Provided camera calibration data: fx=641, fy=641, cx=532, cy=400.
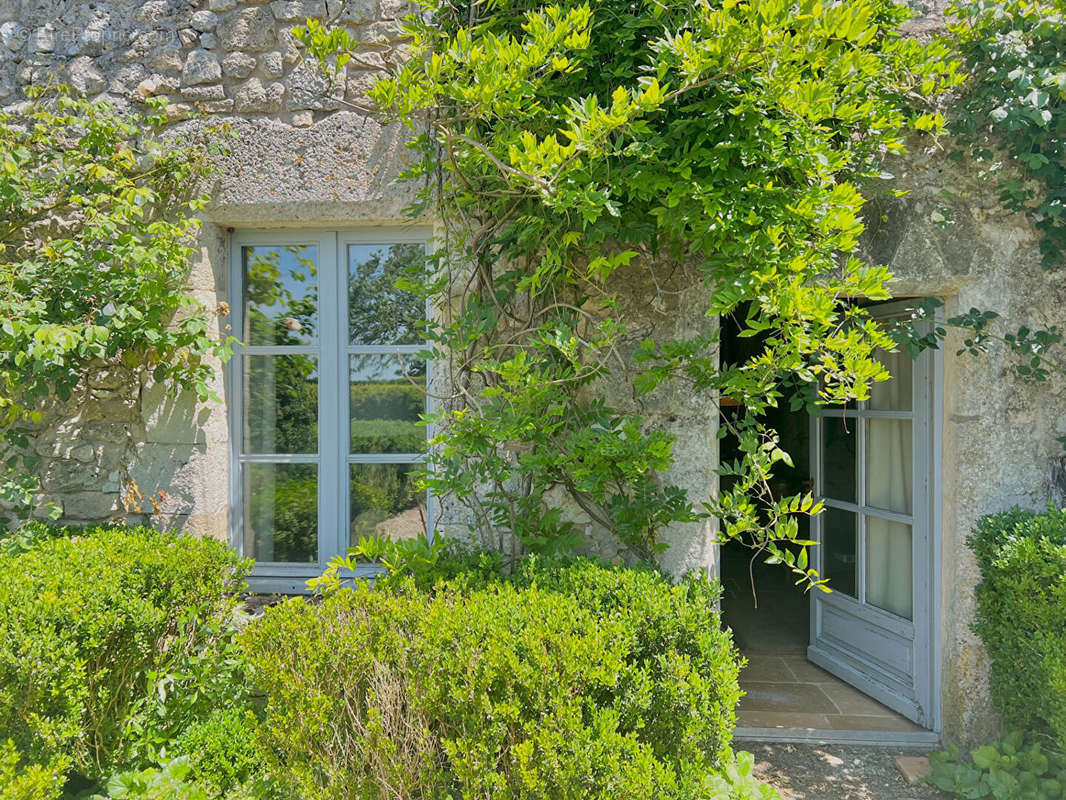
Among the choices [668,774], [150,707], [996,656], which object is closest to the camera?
[668,774]

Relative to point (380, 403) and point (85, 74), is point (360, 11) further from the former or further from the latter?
point (380, 403)

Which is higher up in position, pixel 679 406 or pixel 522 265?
pixel 522 265

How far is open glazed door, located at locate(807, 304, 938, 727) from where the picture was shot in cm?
309

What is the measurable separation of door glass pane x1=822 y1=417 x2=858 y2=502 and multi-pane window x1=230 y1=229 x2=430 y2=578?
243cm

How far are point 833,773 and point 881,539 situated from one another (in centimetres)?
123

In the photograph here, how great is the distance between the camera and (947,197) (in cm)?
276

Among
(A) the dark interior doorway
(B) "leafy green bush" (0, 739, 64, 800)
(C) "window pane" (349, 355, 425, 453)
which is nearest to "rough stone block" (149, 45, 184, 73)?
(C) "window pane" (349, 355, 425, 453)

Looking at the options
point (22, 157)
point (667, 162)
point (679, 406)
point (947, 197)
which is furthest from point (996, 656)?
point (22, 157)

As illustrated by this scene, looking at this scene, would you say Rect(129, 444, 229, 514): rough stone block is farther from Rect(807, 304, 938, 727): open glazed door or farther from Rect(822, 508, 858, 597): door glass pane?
Rect(822, 508, 858, 597): door glass pane

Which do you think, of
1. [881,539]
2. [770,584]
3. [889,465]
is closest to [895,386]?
[889,465]

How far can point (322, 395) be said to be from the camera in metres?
3.00

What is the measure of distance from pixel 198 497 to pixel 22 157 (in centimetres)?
161

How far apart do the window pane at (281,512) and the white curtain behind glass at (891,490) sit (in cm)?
292

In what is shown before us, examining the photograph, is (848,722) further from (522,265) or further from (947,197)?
(522,265)
